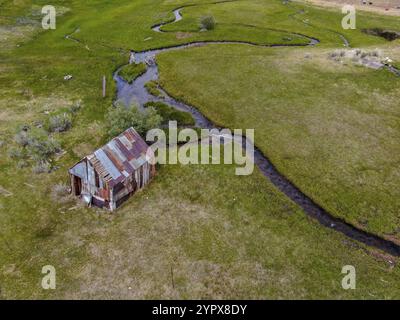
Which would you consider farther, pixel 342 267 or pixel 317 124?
pixel 317 124

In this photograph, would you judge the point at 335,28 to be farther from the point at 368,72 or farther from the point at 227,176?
the point at 227,176

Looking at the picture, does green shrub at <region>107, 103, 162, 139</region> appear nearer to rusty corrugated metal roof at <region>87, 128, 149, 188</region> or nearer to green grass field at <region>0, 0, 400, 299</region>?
green grass field at <region>0, 0, 400, 299</region>

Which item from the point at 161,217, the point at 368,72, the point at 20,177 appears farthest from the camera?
the point at 368,72

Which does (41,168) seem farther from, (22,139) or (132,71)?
(132,71)

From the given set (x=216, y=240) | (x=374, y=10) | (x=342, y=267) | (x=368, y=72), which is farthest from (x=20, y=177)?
(x=374, y=10)

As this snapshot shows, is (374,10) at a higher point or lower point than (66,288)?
higher

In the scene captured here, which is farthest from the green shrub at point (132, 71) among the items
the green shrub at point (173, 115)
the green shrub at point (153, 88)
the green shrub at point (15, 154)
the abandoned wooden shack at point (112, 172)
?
the abandoned wooden shack at point (112, 172)
